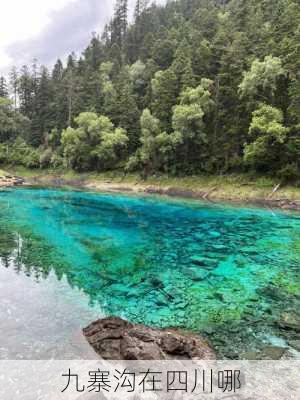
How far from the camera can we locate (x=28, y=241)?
57.8 feet

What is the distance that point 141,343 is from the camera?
22.4ft

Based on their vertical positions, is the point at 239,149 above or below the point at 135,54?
below

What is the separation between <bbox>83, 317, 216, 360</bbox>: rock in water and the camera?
6.55 metres

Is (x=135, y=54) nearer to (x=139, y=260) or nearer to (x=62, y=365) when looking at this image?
(x=139, y=260)

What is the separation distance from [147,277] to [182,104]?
32.6 meters

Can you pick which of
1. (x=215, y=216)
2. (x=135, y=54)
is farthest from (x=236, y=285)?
(x=135, y=54)

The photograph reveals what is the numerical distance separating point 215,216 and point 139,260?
12.2m

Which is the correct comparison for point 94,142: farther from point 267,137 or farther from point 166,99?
point 267,137

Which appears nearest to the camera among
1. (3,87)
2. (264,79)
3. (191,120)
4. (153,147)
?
(264,79)

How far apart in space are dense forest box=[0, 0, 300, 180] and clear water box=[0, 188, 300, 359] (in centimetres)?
1445

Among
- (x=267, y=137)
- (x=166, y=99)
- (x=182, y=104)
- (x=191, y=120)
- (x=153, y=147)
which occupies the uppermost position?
(x=166, y=99)

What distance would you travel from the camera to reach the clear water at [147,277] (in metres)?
8.22

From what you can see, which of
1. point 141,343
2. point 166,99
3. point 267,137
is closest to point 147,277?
point 141,343

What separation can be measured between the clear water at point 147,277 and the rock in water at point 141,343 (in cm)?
40
